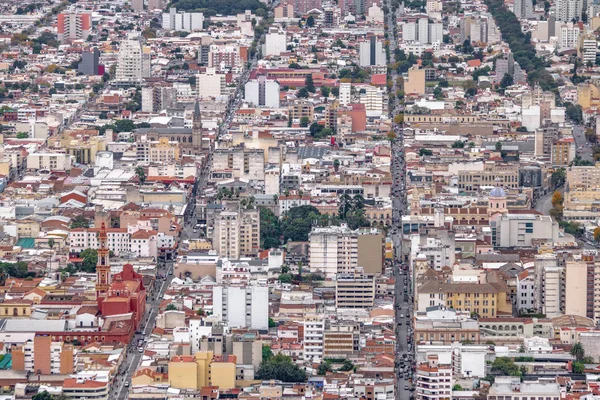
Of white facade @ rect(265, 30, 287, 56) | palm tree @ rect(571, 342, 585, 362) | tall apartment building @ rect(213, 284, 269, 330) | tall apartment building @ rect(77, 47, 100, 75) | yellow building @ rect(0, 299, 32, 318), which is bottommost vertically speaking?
palm tree @ rect(571, 342, 585, 362)

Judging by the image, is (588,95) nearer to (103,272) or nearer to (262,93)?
(262,93)

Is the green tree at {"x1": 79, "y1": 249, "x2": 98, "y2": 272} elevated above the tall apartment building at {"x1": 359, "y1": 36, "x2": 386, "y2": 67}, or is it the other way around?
the tall apartment building at {"x1": 359, "y1": 36, "x2": 386, "y2": 67}

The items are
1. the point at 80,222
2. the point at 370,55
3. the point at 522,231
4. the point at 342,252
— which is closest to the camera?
the point at 342,252

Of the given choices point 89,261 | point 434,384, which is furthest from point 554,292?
point 89,261

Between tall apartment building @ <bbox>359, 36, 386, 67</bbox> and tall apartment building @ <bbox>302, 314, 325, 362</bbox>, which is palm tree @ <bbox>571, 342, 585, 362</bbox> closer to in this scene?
tall apartment building @ <bbox>302, 314, 325, 362</bbox>

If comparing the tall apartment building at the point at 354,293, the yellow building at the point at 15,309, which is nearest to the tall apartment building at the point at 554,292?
the tall apartment building at the point at 354,293

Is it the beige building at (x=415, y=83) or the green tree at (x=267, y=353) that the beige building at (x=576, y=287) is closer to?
the green tree at (x=267, y=353)

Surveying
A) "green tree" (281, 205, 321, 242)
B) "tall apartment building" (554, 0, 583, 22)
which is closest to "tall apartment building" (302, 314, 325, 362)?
"green tree" (281, 205, 321, 242)

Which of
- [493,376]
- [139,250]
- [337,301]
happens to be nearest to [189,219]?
[139,250]
